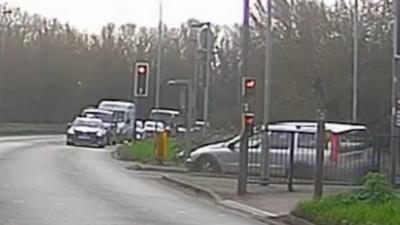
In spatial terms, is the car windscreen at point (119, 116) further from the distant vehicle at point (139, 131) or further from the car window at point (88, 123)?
the car window at point (88, 123)

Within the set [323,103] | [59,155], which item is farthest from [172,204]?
[323,103]

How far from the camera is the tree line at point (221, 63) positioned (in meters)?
54.1

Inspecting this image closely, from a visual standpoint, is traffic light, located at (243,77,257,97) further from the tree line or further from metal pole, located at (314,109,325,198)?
the tree line

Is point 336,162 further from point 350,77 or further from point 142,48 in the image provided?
point 142,48

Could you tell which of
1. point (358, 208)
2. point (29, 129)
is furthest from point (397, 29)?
point (29, 129)

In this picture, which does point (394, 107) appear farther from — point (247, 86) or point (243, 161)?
point (247, 86)

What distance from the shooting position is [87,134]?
57.9 meters

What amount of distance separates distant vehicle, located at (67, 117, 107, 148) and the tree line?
666cm

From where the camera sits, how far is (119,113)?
67.5m

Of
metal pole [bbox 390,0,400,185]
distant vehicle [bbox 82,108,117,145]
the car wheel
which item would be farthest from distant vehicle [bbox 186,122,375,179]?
distant vehicle [bbox 82,108,117,145]

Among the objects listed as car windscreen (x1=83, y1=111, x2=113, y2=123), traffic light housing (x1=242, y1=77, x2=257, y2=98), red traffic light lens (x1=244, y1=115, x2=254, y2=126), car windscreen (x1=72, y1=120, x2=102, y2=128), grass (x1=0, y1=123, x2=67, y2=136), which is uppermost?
traffic light housing (x1=242, y1=77, x2=257, y2=98)

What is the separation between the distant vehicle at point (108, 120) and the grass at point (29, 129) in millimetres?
10966

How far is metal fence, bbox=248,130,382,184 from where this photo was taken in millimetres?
24594

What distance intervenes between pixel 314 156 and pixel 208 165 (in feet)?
17.9
